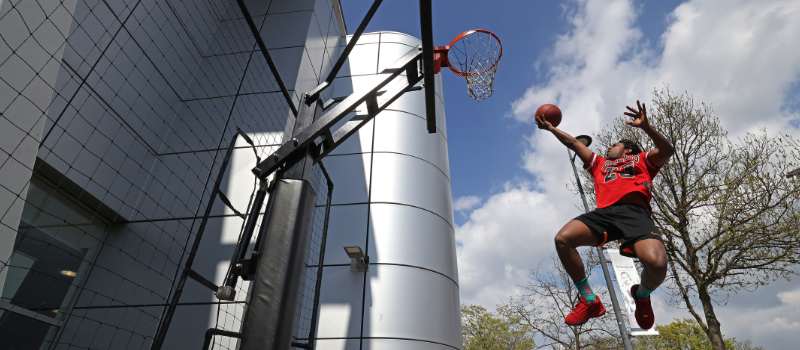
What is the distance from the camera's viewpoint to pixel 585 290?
3240 millimetres

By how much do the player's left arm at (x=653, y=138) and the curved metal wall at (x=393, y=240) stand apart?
468 cm

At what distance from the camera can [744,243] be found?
11727 mm

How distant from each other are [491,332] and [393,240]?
22.6 meters

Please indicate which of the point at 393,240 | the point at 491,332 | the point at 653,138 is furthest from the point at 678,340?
the point at 653,138

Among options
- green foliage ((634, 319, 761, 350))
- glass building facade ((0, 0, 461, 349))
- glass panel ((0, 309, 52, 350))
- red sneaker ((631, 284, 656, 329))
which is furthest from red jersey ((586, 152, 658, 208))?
green foliage ((634, 319, 761, 350))

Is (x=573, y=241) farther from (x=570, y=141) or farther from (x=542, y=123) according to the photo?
(x=542, y=123)

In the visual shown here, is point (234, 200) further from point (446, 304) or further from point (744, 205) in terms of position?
point (744, 205)

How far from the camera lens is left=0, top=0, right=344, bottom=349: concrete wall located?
5.75 metres

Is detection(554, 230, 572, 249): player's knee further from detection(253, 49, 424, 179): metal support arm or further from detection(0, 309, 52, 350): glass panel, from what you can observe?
detection(0, 309, 52, 350): glass panel

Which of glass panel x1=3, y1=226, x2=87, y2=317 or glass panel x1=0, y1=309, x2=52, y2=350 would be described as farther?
glass panel x1=3, y1=226, x2=87, y2=317

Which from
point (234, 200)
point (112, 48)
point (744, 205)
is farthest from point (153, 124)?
point (744, 205)

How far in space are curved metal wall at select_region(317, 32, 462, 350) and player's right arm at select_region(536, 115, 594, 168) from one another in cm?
395

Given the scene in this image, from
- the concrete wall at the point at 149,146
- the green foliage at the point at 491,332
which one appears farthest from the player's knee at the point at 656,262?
the green foliage at the point at 491,332

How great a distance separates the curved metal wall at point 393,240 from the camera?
23.1 ft
